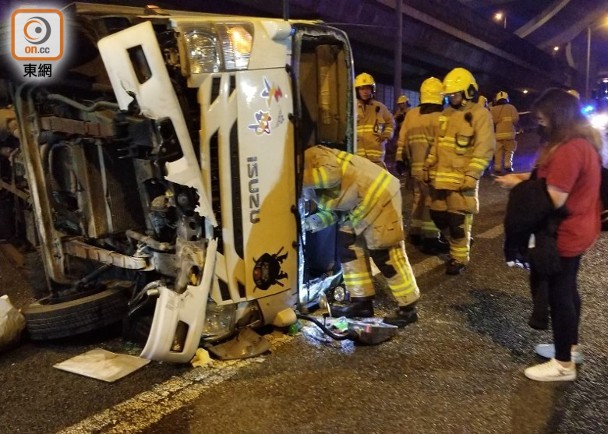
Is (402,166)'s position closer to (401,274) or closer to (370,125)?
(370,125)

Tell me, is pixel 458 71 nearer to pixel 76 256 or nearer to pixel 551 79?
pixel 76 256

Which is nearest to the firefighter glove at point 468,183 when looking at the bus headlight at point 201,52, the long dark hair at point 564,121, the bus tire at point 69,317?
the long dark hair at point 564,121

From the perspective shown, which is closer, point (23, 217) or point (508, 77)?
point (23, 217)

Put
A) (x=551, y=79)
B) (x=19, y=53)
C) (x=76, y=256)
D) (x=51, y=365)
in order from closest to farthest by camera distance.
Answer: (x=51, y=365) < (x=19, y=53) < (x=76, y=256) < (x=551, y=79)

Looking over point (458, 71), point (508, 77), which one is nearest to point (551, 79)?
point (508, 77)

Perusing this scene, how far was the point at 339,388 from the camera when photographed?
10.1ft

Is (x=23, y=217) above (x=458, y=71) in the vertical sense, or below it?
below

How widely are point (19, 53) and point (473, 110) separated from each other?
12.3 feet

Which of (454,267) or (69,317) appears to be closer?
(69,317)

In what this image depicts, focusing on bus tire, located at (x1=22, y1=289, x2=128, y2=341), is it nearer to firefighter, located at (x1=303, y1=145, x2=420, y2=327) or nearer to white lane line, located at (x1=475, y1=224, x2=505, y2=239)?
firefighter, located at (x1=303, y1=145, x2=420, y2=327)

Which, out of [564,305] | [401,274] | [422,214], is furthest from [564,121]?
[422,214]

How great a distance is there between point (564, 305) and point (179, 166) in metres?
2.21

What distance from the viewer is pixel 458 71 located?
537 cm

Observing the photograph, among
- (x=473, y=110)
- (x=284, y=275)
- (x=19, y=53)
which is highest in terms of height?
(x=19, y=53)
